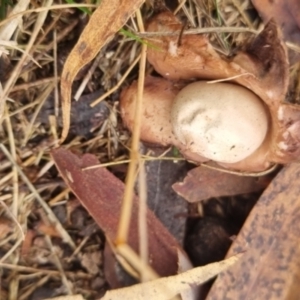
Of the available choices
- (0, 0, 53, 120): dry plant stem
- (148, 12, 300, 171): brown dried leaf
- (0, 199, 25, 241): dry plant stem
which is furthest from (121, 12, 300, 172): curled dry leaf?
(0, 199, 25, 241): dry plant stem

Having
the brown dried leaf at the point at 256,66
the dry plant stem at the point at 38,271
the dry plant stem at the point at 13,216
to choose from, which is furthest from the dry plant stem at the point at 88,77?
the dry plant stem at the point at 38,271

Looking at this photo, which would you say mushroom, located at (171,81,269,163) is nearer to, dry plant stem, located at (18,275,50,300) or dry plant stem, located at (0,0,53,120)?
dry plant stem, located at (0,0,53,120)

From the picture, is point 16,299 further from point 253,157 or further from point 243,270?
point 253,157

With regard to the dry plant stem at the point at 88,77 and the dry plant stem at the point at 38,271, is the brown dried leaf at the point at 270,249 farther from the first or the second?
the dry plant stem at the point at 88,77

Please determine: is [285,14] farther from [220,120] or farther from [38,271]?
[38,271]

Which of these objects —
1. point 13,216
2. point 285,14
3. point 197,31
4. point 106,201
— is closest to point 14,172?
point 13,216

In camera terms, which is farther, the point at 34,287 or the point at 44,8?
the point at 34,287
